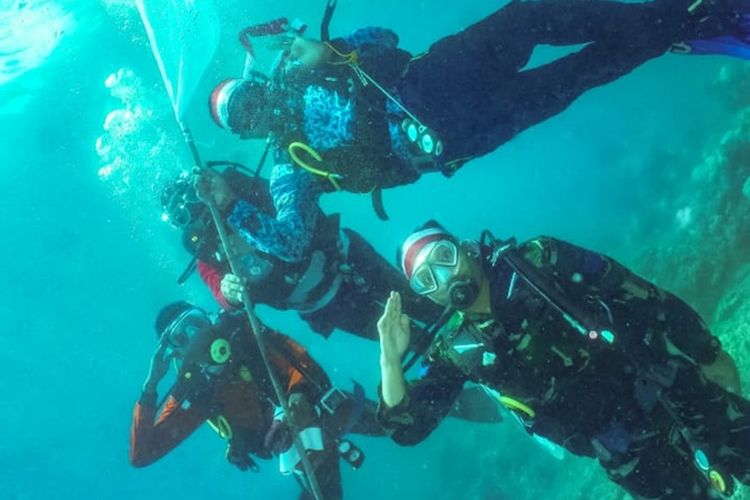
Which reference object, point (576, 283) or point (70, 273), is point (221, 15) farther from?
point (576, 283)

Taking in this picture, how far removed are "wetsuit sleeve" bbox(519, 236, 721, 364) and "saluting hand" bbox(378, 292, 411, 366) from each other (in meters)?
0.82

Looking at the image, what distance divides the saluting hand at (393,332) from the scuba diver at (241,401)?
2.17m

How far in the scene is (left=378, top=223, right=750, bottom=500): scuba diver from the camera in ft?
9.96

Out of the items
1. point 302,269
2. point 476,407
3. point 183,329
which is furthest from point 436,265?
point 476,407

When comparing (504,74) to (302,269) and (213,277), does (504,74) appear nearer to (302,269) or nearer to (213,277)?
(302,269)

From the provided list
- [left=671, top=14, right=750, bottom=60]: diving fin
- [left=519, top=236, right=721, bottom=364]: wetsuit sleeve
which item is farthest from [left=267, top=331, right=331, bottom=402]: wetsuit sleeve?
[left=671, top=14, right=750, bottom=60]: diving fin

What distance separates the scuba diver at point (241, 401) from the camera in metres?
5.23

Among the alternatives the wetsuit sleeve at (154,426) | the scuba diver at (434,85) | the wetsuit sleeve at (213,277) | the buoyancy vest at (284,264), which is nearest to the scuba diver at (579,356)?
the scuba diver at (434,85)

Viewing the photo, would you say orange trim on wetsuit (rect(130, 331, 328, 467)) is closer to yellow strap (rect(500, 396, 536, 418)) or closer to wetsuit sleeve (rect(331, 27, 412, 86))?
yellow strap (rect(500, 396, 536, 418))

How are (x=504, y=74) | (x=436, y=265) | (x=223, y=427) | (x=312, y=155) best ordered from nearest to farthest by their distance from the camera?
(x=436, y=265)
(x=504, y=74)
(x=312, y=155)
(x=223, y=427)

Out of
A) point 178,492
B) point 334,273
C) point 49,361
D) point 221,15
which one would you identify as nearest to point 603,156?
point 221,15

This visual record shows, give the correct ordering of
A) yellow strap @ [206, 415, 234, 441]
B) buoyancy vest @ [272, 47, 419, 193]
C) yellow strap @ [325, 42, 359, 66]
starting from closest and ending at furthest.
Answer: yellow strap @ [325, 42, 359, 66], buoyancy vest @ [272, 47, 419, 193], yellow strap @ [206, 415, 234, 441]

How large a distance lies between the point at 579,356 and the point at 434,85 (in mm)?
2177

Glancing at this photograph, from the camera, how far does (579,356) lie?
3217 mm
